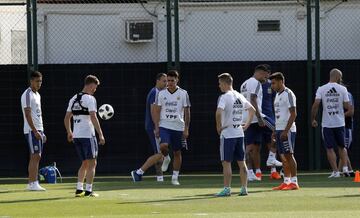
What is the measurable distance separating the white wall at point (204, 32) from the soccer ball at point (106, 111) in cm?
456

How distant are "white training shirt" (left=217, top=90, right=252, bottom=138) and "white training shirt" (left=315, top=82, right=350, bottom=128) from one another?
4465mm

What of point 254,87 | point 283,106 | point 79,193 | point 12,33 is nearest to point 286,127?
point 283,106

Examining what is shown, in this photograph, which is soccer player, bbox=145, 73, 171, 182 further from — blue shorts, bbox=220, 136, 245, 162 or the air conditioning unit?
the air conditioning unit

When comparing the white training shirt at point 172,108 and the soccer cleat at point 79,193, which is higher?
the white training shirt at point 172,108

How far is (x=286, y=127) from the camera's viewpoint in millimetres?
18109

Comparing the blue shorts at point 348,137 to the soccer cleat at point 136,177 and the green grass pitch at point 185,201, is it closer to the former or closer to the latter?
the green grass pitch at point 185,201

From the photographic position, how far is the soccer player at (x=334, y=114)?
21.0 metres

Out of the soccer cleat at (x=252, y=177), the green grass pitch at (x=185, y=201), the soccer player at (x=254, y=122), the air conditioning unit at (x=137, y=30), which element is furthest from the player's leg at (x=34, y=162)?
the air conditioning unit at (x=137, y=30)

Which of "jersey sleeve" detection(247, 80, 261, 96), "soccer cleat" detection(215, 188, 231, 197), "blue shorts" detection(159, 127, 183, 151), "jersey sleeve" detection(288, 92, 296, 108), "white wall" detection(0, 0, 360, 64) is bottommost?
"soccer cleat" detection(215, 188, 231, 197)

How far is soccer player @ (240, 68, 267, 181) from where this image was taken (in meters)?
20.3

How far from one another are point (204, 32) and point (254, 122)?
288 inches

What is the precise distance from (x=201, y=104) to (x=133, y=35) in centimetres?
484

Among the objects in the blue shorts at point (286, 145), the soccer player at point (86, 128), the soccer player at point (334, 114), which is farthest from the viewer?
the soccer player at point (334, 114)

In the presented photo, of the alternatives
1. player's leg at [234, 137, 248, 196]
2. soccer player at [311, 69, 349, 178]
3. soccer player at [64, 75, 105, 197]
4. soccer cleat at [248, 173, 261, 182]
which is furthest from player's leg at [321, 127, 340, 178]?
soccer player at [64, 75, 105, 197]
